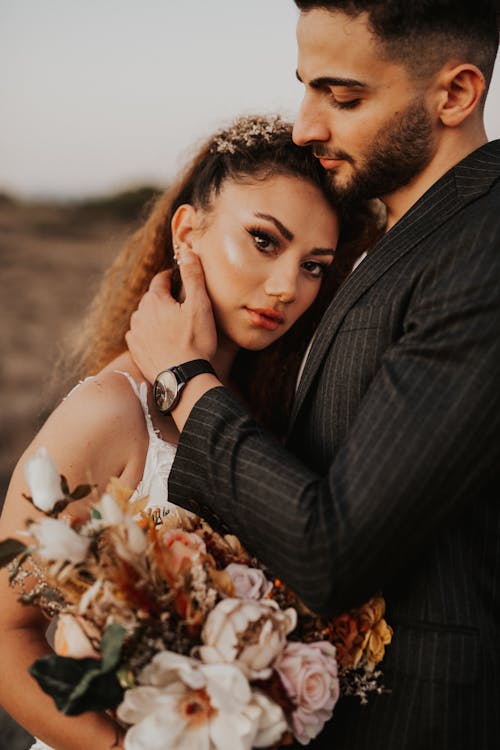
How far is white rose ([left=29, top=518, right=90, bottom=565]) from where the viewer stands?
53.9 inches

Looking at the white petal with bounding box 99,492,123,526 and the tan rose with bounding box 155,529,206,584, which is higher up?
the white petal with bounding box 99,492,123,526

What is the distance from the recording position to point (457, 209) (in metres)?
1.73

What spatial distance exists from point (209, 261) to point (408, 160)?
74cm

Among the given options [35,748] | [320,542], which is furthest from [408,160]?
[35,748]

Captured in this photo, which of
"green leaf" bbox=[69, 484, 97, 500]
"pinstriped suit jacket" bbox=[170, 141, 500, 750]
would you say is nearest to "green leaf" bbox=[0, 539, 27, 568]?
"green leaf" bbox=[69, 484, 97, 500]

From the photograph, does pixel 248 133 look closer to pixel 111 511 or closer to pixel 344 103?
pixel 344 103

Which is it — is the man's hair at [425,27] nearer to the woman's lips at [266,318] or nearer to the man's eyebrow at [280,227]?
the man's eyebrow at [280,227]

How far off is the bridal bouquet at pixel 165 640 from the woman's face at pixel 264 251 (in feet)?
3.18

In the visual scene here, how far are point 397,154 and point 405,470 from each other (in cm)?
89

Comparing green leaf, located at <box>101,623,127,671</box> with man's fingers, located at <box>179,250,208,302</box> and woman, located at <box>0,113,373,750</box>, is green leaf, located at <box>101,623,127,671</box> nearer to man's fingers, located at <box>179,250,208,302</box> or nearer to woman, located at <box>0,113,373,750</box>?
woman, located at <box>0,113,373,750</box>

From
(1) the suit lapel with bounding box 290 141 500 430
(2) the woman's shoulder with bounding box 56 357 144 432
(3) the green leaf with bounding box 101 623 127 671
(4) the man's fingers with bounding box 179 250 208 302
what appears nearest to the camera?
(3) the green leaf with bounding box 101 623 127 671

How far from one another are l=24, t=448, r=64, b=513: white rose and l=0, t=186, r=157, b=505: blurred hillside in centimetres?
983

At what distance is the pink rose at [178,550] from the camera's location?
1.48 metres

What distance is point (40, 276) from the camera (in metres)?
15.5
